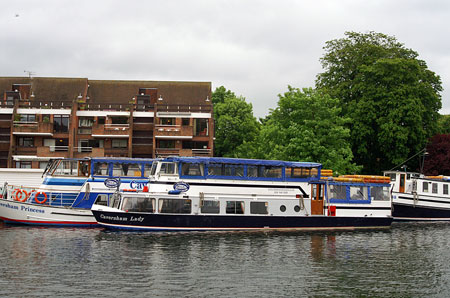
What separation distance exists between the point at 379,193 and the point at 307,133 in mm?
13531

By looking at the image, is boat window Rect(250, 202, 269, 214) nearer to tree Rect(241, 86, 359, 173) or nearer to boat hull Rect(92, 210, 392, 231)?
boat hull Rect(92, 210, 392, 231)

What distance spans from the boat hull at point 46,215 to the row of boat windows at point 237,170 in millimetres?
7891

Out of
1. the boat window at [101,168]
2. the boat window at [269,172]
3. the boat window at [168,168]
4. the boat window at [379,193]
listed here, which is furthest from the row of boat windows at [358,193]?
the boat window at [101,168]

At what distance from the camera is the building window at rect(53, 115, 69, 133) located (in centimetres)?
7262

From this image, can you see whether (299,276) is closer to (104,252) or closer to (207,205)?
(104,252)

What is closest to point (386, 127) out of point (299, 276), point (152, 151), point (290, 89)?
point (290, 89)

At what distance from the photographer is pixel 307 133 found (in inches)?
2281

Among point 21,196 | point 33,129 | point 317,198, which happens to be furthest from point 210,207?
point 33,129

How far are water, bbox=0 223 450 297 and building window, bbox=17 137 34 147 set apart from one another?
32590 millimetres

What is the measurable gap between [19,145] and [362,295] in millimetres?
58215

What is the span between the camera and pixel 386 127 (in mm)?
67125

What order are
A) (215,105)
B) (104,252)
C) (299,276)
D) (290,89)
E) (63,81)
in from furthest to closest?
1. (215,105)
2. (63,81)
3. (290,89)
4. (104,252)
5. (299,276)

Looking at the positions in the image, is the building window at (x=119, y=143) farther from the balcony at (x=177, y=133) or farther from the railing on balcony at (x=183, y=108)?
the railing on balcony at (x=183, y=108)

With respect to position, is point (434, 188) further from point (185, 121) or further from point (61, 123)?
point (61, 123)
